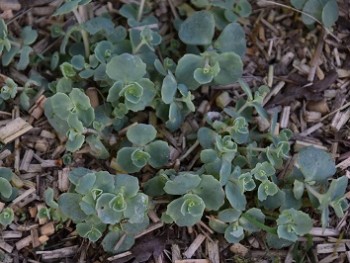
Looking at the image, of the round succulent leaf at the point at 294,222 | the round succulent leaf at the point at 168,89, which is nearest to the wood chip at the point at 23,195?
the round succulent leaf at the point at 168,89

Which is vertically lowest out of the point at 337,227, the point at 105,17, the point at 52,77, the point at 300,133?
the point at 337,227

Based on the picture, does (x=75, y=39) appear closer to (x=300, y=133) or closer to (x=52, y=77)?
(x=52, y=77)

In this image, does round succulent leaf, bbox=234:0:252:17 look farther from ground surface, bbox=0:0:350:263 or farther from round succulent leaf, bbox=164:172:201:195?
round succulent leaf, bbox=164:172:201:195

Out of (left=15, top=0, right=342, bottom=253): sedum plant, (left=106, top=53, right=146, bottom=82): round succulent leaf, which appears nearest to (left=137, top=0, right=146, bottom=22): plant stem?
(left=15, top=0, right=342, bottom=253): sedum plant

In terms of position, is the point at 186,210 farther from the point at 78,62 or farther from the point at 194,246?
the point at 78,62

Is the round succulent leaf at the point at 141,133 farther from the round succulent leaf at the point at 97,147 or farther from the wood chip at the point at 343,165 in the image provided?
the wood chip at the point at 343,165

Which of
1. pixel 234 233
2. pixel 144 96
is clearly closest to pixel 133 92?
pixel 144 96

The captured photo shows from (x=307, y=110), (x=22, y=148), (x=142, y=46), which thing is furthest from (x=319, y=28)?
(x=22, y=148)
